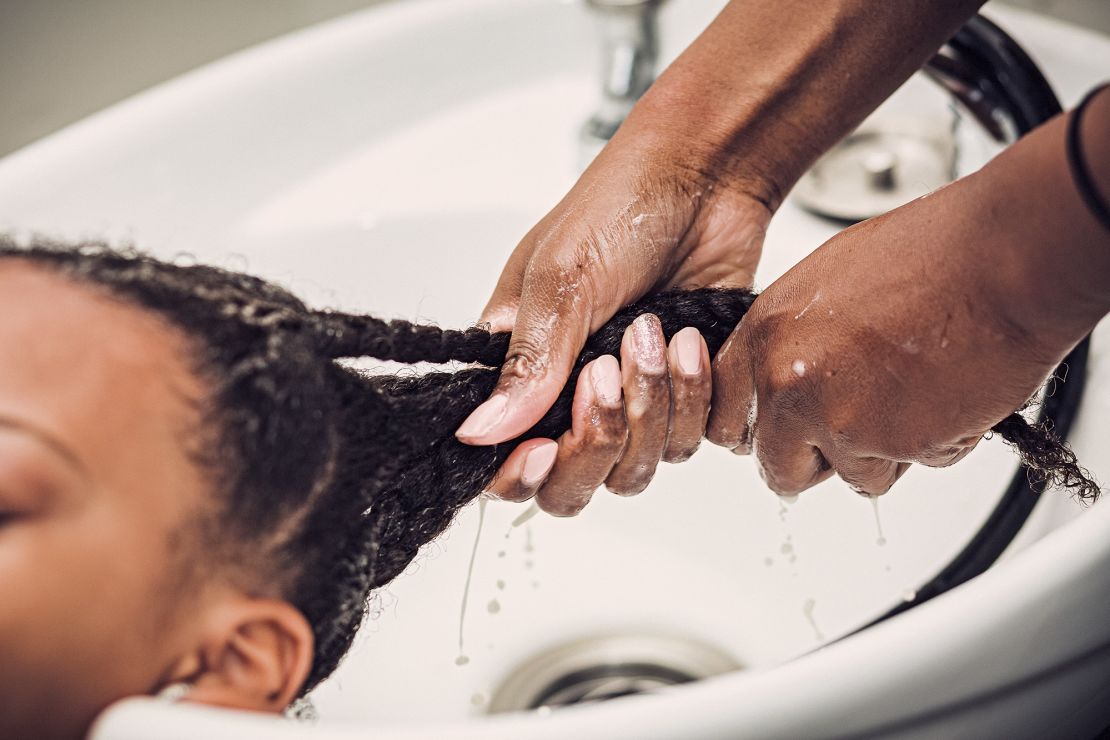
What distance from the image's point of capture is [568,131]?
81 centimetres

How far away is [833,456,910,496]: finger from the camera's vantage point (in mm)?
516

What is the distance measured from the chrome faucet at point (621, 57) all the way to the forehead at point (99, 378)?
18.8 inches

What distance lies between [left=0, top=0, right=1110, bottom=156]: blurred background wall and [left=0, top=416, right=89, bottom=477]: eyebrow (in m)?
0.57

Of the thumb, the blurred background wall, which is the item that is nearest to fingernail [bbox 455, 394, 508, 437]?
the thumb

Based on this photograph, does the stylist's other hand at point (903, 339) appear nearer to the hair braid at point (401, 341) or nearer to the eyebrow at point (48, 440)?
the hair braid at point (401, 341)

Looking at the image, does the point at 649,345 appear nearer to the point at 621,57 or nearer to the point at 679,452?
the point at 679,452

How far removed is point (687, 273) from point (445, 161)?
276mm

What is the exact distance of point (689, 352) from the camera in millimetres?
508

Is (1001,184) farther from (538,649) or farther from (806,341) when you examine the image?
(538,649)

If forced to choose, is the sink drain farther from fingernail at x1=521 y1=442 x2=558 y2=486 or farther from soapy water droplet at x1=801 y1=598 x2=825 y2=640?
fingernail at x1=521 y1=442 x2=558 y2=486

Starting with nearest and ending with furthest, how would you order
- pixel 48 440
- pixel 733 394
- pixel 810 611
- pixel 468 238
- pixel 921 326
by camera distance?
pixel 48 440 → pixel 921 326 → pixel 733 394 → pixel 810 611 → pixel 468 238

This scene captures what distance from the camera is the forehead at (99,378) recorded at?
0.30m

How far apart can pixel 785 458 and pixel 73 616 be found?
0.37m

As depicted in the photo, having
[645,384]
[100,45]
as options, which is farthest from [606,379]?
[100,45]
